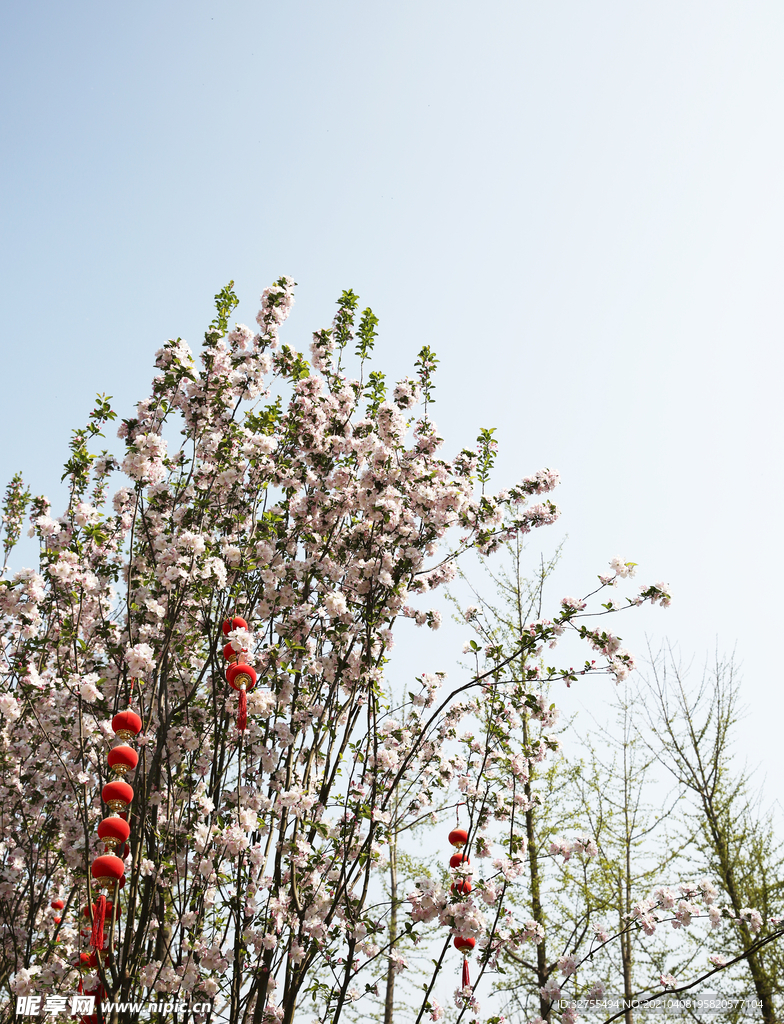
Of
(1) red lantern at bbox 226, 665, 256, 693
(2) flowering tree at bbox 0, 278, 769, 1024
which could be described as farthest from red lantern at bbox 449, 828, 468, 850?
(1) red lantern at bbox 226, 665, 256, 693

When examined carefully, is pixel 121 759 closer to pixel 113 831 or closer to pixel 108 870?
pixel 113 831

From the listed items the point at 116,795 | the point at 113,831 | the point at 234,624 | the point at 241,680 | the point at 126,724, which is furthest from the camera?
the point at 234,624

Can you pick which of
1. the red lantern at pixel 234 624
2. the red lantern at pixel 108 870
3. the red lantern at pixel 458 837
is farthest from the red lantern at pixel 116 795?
the red lantern at pixel 458 837

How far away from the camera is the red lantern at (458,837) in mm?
5086

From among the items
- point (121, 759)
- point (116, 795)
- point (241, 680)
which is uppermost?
point (241, 680)

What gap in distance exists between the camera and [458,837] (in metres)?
5.09

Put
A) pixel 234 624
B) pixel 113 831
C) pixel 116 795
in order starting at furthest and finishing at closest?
pixel 234 624 < pixel 116 795 < pixel 113 831

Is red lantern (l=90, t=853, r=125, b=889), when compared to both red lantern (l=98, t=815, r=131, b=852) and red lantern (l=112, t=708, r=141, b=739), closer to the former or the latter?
red lantern (l=98, t=815, r=131, b=852)

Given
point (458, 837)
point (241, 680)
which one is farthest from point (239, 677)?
point (458, 837)

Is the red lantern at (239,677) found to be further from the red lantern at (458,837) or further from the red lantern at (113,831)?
the red lantern at (458,837)

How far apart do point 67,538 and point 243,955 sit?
128 inches

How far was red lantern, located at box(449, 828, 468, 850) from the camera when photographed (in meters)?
5.09

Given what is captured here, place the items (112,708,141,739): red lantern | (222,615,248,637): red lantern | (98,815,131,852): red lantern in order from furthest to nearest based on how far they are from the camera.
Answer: (222,615,248,637): red lantern → (112,708,141,739): red lantern → (98,815,131,852): red lantern

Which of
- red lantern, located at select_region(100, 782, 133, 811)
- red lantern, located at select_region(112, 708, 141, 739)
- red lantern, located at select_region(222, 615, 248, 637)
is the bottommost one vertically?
red lantern, located at select_region(100, 782, 133, 811)
